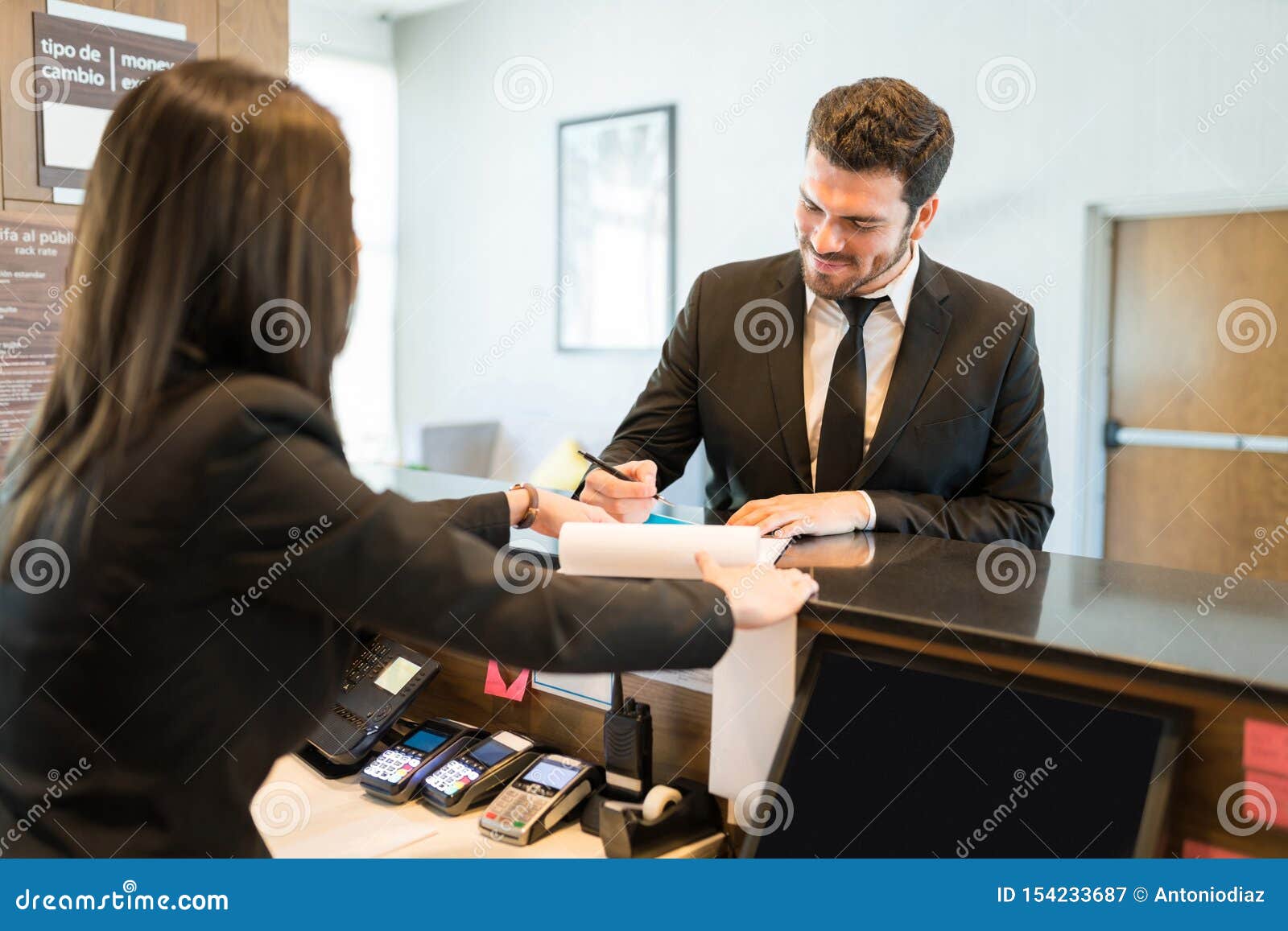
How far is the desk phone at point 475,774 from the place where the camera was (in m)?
1.56

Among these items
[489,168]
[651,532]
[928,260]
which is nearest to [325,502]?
[651,532]

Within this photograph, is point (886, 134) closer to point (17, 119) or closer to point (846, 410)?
point (846, 410)

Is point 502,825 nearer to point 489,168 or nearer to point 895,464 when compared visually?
point 895,464

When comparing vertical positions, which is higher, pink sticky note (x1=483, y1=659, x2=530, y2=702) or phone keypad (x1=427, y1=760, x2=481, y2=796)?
pink sticky note (x1=483, y1=659, x2=530, y2=702)

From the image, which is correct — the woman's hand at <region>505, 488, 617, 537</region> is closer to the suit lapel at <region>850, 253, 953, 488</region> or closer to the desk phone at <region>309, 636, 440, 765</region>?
the desk phone at <region>309, 636, 440, 765</region>

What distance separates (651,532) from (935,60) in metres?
3.83

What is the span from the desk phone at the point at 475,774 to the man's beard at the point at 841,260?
3.16ft

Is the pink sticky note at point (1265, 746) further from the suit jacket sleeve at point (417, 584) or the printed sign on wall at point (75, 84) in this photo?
the printed sign on wall at point (75, 84)

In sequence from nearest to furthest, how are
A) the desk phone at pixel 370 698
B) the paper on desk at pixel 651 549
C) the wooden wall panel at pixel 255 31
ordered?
the paper on desk at pixel 651 549 < the desk phone at pixel 370 698 < the wooden wall panel at pixel 255 31

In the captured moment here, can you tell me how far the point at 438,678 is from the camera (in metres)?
1.91

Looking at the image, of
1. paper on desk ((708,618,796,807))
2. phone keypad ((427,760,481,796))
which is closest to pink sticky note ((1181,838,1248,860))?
paper on desk ((708,618,796,807))

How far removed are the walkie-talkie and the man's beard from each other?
88 centimetres

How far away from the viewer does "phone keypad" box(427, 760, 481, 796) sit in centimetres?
157

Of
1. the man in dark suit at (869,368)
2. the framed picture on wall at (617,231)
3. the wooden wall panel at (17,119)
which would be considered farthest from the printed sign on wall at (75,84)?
the framed picture on wall at (617,231)
